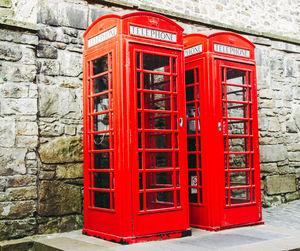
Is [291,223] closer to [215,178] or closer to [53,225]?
[215,178]

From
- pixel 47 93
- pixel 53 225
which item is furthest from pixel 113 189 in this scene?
pixel 47 93

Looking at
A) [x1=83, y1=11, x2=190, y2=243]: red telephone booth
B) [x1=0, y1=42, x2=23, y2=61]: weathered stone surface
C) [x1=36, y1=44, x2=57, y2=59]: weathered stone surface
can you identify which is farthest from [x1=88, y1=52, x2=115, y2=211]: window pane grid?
[x1=0, y1=42, x2=23, y2=61]: weathered stone surface

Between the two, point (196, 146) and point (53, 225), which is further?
point (196, 146)

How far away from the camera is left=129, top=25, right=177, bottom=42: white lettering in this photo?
14.0 feet

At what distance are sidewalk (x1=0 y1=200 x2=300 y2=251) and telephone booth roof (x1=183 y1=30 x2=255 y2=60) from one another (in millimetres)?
2217

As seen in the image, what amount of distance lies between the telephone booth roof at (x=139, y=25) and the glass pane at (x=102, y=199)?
1.79 metres

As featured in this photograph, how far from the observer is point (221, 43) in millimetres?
5113

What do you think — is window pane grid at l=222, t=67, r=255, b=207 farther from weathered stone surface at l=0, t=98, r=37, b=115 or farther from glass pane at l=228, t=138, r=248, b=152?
weathered stone surface at l=0, t=98, r=37, b=115

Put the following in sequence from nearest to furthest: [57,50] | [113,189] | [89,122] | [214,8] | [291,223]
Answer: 1. [113,189]
2. [89,122]
3. [57,50]
4. [291,223]
5. [214,8]

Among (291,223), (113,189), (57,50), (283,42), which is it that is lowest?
(291,223)

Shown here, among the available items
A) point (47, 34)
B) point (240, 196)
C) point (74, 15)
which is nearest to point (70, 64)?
point (47, 34)

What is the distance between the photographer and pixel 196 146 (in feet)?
16.8

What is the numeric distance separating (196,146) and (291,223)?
177 cm

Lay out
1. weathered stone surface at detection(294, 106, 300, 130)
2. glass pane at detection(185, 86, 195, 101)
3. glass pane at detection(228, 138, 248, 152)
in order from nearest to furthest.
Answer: glass pane at detection(185, 86, 195, 101) < glass pane at detection(228, 138, 248, 152) < weathered stone surface at detection(294, 106, 300, 130)
